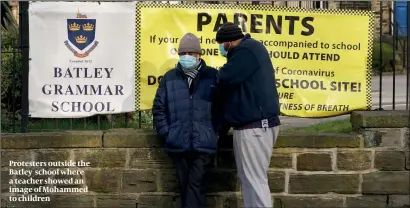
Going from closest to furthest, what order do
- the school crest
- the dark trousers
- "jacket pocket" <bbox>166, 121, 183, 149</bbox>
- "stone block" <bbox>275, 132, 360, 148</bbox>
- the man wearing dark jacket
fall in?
the man wearing dark jacket < "jacket pocket" <bbox>166, 121, 183, 149</bbox> < the dark trousers < "stone block" <bbox>275, 132, 360, 148</bbox> < the school crest

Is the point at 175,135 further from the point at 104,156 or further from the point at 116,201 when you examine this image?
the point at 116,201

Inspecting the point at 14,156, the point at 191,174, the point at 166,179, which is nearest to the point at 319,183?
the point at 191,174

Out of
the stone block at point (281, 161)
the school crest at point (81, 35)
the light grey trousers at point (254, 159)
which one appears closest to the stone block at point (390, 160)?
the stone block at point (281, 161)

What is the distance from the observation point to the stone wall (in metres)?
6.23

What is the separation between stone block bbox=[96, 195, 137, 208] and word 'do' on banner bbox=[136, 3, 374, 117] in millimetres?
939

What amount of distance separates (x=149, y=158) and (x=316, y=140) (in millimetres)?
1620

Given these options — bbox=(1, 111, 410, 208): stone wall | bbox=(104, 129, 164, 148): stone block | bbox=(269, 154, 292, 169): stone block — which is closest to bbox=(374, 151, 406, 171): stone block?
bbox=(1, 111, 410, 208): stone wall

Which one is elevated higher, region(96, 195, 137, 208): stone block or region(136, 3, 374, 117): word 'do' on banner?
region(136, 3, 374, 117): word 'do' on banner

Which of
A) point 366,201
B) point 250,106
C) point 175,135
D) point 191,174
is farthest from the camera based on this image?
point 366,201

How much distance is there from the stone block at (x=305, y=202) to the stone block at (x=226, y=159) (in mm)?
557

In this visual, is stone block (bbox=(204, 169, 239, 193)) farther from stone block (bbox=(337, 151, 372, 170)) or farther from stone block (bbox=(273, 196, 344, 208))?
stone block (bbox=(337, 151, 372, 170))

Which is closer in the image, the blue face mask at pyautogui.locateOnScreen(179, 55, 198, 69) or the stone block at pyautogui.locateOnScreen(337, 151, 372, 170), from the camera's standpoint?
the blue face mask at pyautogui.locateOnScreen(179, 55, 198, 69)

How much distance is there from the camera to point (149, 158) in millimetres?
6250

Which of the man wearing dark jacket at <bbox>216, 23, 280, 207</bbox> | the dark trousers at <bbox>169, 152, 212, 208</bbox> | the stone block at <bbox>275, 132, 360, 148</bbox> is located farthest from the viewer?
the stone block at <bbox>275, 132, 360, 148</bbox>
